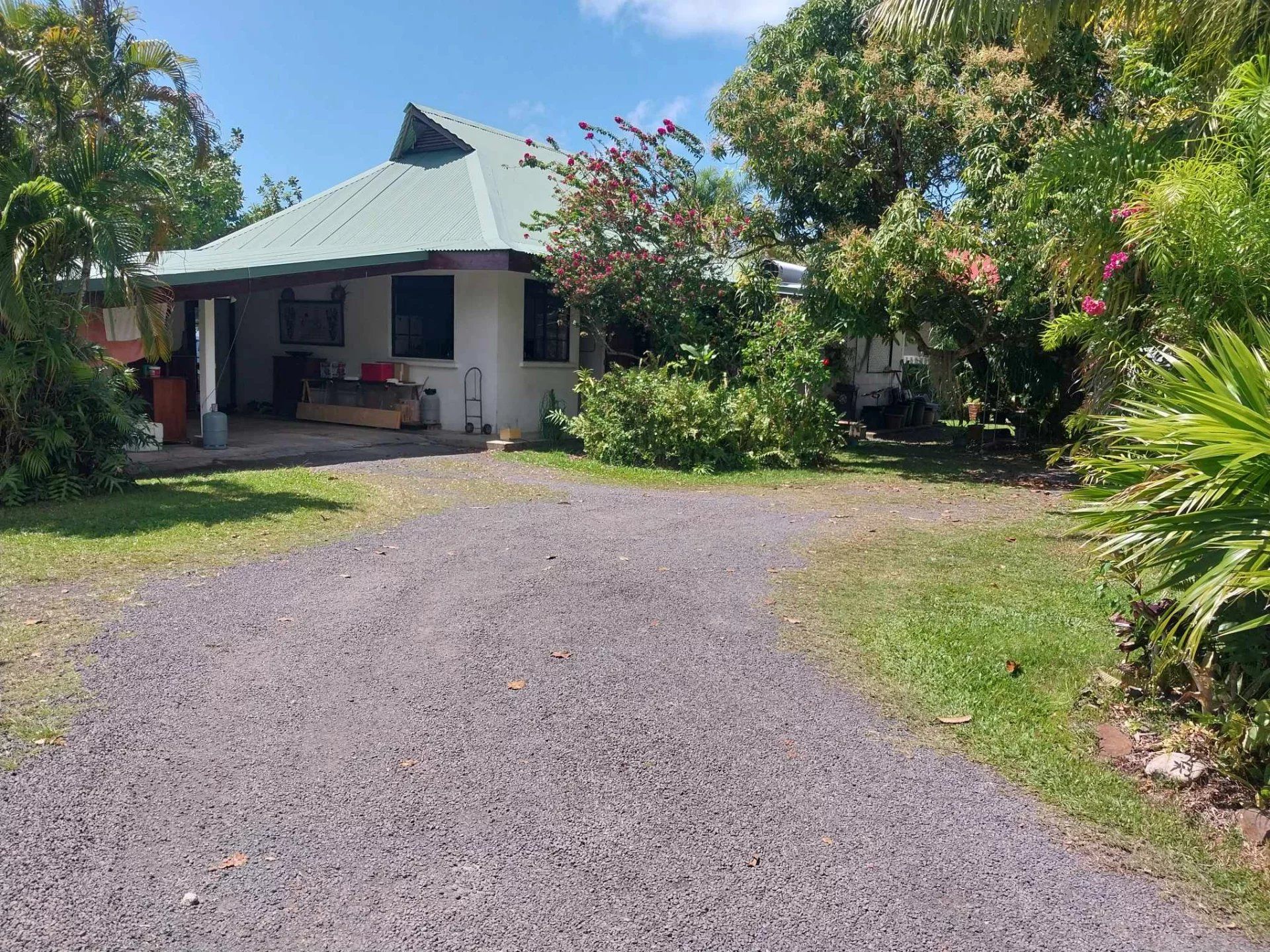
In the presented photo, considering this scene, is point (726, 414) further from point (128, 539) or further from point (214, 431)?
point (128, 539)

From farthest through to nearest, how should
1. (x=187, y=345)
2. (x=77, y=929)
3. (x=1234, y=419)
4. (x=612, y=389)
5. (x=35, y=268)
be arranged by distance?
(x=187, y=345)
(x=612, y=389)
(x=35, y=268)
(x=1234, y=419)
(x=77, y=929)

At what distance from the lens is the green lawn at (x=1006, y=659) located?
3693 millimetres

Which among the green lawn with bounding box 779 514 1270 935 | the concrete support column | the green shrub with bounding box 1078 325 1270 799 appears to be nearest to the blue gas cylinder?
the concrete support column

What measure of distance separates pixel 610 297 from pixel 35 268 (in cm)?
786

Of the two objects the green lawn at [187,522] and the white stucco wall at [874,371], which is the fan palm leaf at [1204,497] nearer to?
the green lawn at [187,522]

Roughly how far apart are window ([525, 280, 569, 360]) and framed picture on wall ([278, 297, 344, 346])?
11.5 ft

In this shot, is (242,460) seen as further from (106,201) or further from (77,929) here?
(77,929)

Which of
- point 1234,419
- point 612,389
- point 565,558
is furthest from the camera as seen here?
point 612,389

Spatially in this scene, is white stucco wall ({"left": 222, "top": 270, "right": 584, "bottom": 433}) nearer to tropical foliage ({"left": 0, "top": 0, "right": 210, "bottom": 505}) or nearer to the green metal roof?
Answer: the green metal roof

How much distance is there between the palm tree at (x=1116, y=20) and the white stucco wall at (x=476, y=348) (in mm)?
7415

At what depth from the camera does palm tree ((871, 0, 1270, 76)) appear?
7328 mm

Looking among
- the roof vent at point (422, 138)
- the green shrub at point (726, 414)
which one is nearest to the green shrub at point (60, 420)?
the green shrub at point (726, 414)

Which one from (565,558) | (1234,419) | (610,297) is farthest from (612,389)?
(1234,419)

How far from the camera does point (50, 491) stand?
30.5 ft
